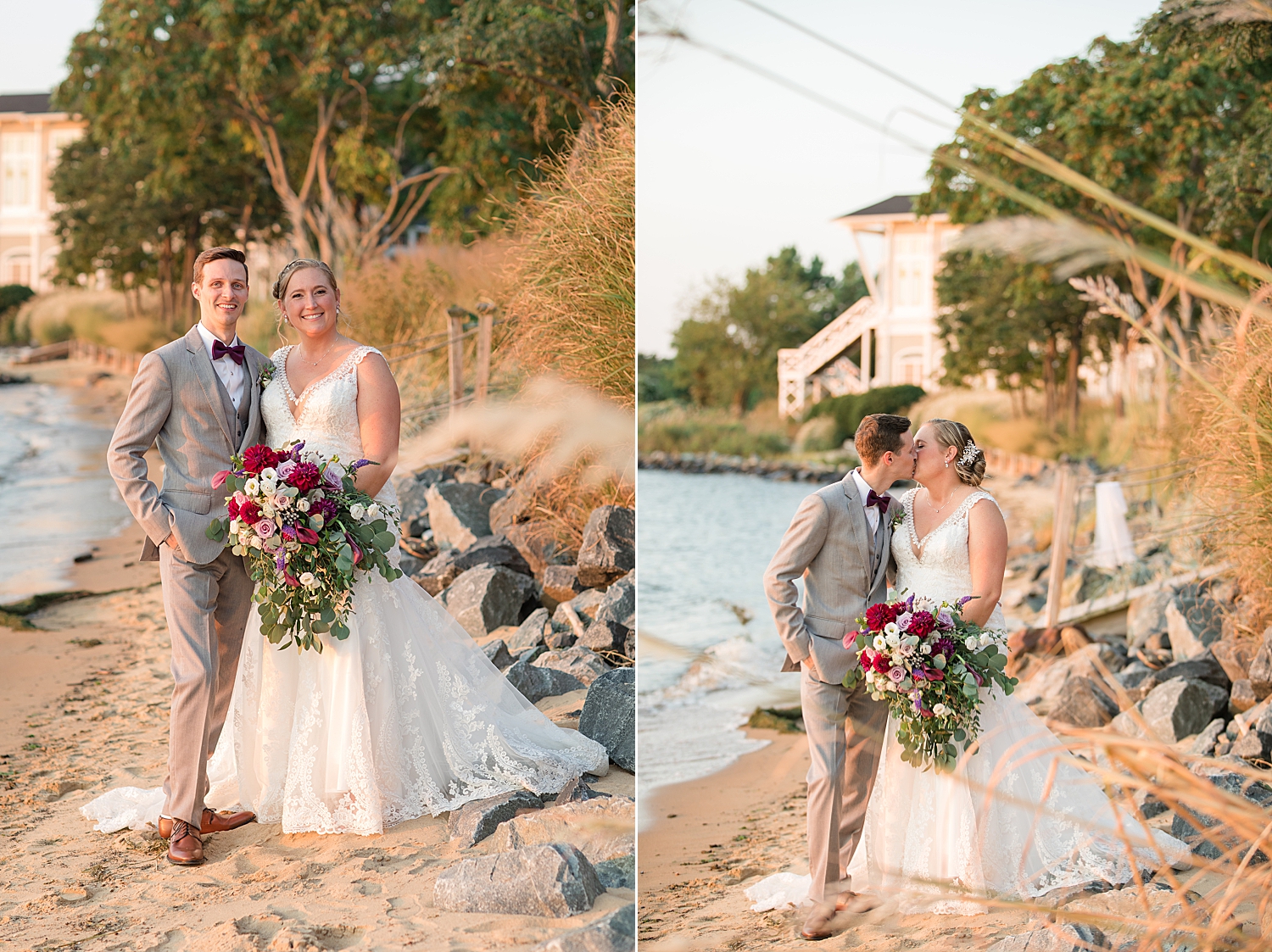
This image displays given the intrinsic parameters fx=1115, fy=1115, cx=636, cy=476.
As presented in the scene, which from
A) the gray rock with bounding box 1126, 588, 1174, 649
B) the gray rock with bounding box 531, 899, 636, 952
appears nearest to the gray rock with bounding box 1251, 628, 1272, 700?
the gray rock with bounding box 1126, 588, 1174, 649

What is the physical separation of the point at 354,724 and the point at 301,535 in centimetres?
73

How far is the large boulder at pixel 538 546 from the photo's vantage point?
7.67 metres

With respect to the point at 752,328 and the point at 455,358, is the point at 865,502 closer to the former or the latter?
the point at 455,358

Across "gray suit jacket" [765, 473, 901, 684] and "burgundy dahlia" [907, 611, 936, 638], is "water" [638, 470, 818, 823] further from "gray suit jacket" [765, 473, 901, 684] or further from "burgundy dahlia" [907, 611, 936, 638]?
"burgundy dahlia" [907, 611, 936, 638]

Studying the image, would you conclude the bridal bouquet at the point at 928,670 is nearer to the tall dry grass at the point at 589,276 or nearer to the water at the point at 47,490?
the tall dry grass at the point at 589,276

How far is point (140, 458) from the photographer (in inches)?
154

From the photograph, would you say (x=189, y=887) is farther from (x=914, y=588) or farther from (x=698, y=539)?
(x=698, y=539)

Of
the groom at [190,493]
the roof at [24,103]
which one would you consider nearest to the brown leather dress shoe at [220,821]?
the groom at [190,493]

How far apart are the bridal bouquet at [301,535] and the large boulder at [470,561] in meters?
3.38

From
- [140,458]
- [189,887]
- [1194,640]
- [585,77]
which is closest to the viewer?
[189,887]

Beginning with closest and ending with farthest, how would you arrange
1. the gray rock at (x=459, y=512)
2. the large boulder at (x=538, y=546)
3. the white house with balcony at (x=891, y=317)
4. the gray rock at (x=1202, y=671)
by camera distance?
1. the gray rock at (x=1202, y=671)
2. the large boulder at (x=538, y=546)
3. the gray rock at (x=459, y=512)
4. the white house with balcony at (x=891, y=317)

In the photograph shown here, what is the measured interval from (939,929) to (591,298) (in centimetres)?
494

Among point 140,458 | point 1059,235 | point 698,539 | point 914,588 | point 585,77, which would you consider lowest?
point 698,539

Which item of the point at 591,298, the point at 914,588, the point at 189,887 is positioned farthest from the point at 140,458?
the point at 591,298
